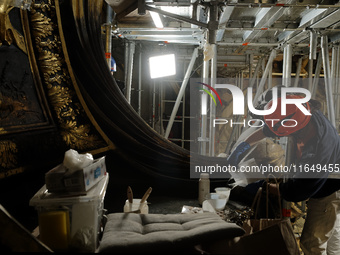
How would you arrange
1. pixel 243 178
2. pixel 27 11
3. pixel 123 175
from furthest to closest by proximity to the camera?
pixel 123 175 → pixel 243 178 → pixel 27 11

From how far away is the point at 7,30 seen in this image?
144 centimetres

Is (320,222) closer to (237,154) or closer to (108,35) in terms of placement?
(237,154)

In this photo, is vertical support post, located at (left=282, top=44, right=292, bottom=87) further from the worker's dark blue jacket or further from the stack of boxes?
the stack of boxes

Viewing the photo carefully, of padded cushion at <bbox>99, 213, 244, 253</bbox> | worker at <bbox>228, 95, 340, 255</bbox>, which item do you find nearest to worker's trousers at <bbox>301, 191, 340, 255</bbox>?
worker at <bbox>228, 95, 340, 255</bbox>

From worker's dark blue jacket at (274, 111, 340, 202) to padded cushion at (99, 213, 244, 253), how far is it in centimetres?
79

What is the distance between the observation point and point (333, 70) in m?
4.46

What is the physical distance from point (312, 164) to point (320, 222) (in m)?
0.74

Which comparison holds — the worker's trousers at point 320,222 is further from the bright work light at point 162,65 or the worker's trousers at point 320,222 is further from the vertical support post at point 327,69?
the bright work light at point 162,65

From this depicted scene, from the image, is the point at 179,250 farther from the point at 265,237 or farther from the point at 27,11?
the point at 27,11

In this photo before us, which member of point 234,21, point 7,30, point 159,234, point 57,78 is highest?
point 234,21

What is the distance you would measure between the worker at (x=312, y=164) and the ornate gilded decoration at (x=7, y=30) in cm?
180

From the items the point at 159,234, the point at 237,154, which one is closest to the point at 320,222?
the point at 237,154

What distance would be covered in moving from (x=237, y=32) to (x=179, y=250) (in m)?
4.34

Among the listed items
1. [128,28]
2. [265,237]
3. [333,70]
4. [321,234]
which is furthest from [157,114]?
[265,237]
